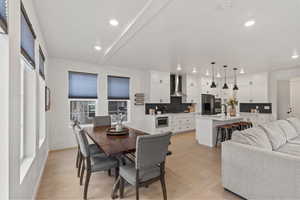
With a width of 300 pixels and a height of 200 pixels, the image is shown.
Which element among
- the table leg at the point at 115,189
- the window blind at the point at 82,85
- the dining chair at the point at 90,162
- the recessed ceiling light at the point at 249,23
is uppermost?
the recessed ceiling light at the point at 249,23

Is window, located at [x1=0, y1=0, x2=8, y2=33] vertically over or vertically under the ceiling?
under

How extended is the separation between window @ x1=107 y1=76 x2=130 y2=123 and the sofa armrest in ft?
12.5

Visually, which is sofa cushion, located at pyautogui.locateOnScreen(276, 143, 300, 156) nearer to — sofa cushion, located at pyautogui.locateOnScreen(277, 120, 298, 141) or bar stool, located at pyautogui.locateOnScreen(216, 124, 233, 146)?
sofa cushion, located at pyautogui.locateOnScreen(277, 120, 298, 141)

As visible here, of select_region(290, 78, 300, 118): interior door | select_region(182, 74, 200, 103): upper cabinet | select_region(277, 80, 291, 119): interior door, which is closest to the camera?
select_region(290, 78, 300, 118): interior door

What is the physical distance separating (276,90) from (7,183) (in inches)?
314

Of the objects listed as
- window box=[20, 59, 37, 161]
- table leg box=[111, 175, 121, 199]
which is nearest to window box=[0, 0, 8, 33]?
window box=[20, 59, 37, 161]

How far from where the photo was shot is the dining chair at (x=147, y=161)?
67.4 inches

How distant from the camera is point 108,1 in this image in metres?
1.76

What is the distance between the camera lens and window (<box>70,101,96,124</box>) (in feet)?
14.7

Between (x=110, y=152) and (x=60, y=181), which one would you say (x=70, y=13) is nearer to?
(x=110, y=152)

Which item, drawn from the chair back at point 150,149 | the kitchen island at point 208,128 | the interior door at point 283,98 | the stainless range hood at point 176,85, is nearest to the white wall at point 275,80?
the interior door at point 283,98

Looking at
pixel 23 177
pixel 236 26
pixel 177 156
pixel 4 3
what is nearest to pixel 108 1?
pixel 4 3

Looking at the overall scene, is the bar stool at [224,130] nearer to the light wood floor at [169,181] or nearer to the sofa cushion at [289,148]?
the light wood floor at [169,181]

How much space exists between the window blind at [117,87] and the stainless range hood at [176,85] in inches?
86.9
